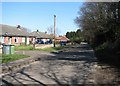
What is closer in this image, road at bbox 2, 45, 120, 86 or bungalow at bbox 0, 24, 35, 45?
road at bbox 2, 45, 120, 86

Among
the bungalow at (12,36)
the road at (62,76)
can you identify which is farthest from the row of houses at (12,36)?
the road at (62,76)

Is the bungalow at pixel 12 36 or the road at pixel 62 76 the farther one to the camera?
the bungalow at pixel 12 36

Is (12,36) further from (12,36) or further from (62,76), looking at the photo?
(62,76)

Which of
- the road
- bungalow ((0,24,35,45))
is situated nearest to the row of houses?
bungalow ((0,24,35,45))

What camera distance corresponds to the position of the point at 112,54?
20.3 m

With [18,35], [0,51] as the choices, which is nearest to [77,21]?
[18,35]

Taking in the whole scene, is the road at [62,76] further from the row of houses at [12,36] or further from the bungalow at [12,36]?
the bungalow at [12,36]

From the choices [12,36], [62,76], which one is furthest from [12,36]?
[62,76]

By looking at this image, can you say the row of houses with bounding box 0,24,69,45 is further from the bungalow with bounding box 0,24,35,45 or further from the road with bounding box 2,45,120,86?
the road with bounding box 2,45,120,86

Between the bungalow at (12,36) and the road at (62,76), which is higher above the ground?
the bungalow at (12,36)

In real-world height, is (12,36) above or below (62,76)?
above

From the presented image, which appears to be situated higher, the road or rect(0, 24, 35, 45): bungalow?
rect(0, 24, 35, 45): bungalow

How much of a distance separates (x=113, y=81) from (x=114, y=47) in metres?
8.33

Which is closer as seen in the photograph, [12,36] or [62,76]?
[62,76]
